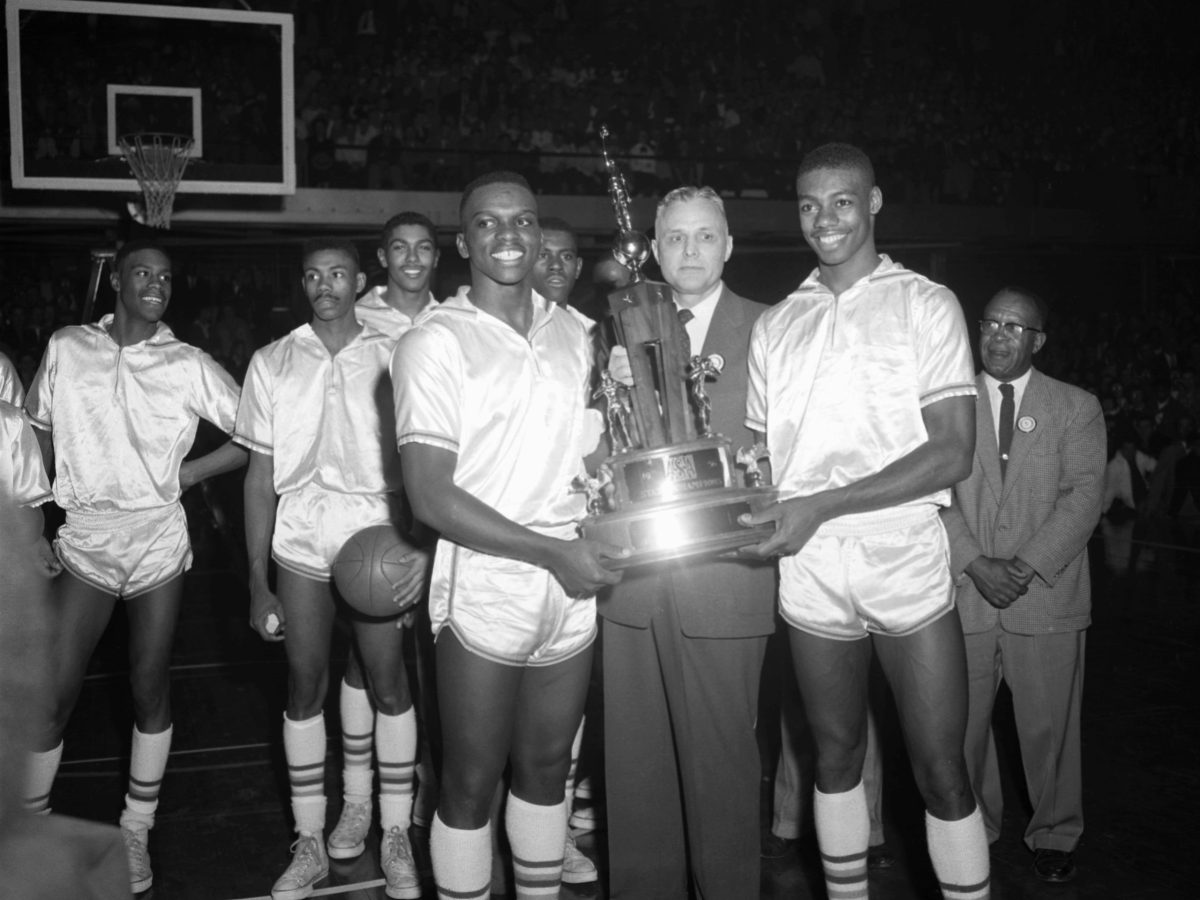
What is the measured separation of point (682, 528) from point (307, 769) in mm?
1771

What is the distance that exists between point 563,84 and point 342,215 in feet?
14.2

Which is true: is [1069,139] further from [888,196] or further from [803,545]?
[803,545]

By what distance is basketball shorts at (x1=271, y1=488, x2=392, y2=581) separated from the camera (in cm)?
387

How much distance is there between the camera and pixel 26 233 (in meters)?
13.1

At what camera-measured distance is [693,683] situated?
3.25 metres

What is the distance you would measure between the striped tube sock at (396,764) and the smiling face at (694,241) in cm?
165

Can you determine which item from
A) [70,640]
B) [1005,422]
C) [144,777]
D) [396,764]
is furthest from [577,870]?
[1005,422]

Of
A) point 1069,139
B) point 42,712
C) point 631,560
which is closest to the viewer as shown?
point 42,712

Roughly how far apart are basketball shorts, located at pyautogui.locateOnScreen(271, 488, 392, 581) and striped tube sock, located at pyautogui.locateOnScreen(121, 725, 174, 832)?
0.71 m

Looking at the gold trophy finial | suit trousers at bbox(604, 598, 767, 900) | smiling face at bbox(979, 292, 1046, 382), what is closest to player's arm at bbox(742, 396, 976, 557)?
suit trousers at bbox(604, 598, 767, 900)

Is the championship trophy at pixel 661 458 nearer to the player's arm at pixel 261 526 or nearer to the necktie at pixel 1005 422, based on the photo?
the necktie at pixel 1005 422

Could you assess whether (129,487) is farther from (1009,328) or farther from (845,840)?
(1009,328)

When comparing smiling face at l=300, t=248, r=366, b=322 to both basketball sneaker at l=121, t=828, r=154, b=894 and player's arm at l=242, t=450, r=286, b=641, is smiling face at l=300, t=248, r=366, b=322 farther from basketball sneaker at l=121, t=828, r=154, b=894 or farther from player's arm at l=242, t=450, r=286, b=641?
basketball sneaker at l=121, t=828, r=154, b=894

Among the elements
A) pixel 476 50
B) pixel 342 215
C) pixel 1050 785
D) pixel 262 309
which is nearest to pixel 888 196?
pixel 476 50
